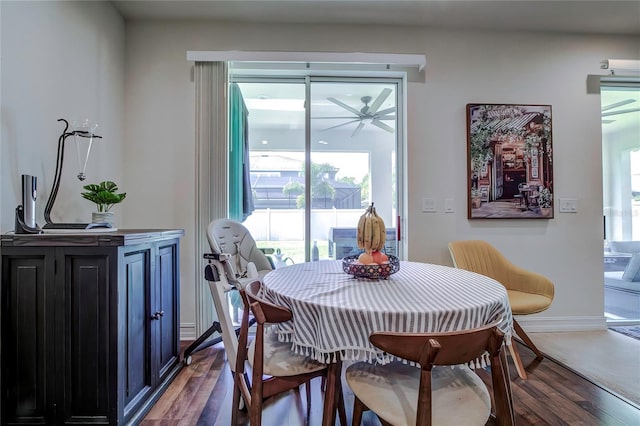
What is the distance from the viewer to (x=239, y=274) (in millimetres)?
2428

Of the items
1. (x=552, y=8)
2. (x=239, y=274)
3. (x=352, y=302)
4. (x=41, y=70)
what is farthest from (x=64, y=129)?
(x=552, y=8)

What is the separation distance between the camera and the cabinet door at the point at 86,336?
4.57 ft

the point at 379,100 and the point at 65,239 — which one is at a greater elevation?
the point at 379,100

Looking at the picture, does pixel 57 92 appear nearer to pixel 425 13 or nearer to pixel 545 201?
pixel 425 13

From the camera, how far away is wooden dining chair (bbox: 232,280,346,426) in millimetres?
1124

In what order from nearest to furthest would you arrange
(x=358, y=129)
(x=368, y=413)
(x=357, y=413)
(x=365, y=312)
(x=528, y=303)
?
(x=365, y=312), (x=357, y=413), (x=368, y=413), (x=528, y=303), (x=358, y=129)

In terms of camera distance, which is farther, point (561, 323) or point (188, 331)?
point (561, 323)

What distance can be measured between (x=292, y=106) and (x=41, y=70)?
1.80 m

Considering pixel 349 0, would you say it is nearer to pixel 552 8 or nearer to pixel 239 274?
A: pixel 552 8

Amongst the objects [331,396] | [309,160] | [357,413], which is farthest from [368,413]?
[309,160]

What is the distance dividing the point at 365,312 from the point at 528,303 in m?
1.73

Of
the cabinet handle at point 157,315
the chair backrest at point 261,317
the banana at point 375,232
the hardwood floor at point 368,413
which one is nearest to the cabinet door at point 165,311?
the cabinet handle at point 157,315

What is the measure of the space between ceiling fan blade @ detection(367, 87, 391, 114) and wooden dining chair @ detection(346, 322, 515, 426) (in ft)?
7.75

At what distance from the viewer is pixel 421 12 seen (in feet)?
8.51
